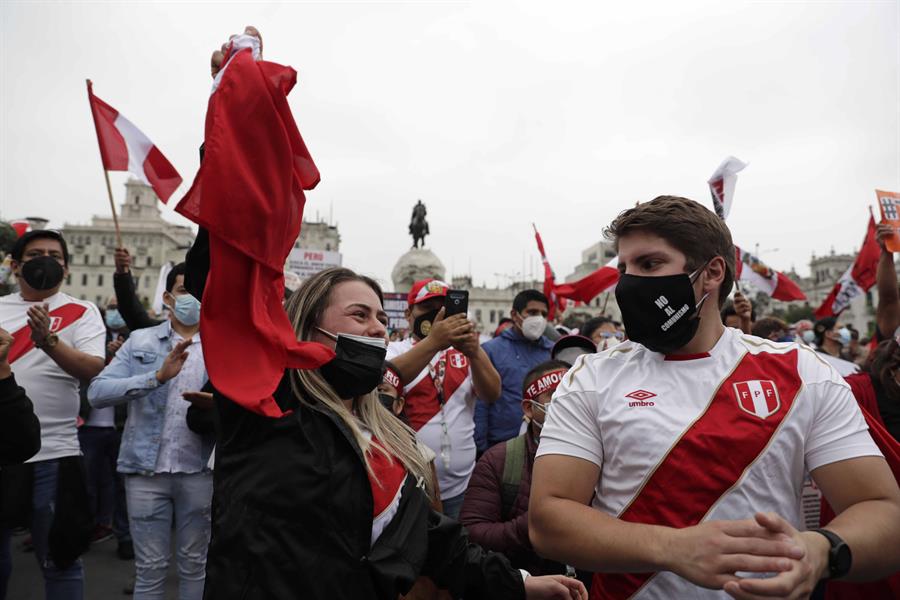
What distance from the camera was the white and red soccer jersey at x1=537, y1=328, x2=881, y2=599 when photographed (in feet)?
5.26

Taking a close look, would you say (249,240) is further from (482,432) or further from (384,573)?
(482,432)

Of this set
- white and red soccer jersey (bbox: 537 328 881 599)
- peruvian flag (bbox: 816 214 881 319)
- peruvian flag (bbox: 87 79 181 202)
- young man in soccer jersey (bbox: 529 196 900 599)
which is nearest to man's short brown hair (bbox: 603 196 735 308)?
young man in soccer jersey (bbox: 529 196 900 599)

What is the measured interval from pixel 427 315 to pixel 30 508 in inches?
111

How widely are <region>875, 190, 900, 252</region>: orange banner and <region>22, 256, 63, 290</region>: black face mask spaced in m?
6.45

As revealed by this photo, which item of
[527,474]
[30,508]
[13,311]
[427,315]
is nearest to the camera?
[527,474]

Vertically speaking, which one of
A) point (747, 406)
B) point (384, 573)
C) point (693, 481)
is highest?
point (747, 406)

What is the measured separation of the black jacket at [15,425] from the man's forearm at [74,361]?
0.96 m

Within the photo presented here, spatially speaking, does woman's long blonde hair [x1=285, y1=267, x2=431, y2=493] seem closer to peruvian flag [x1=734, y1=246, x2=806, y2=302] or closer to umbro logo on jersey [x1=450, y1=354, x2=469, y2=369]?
umbro logo on jersey [x1=450, y1=354, x2=469, y2=369]

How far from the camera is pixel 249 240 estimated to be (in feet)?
5.72

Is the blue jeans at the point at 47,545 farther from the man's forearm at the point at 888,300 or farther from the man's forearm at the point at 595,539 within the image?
the man's forearm at the point at 888,300

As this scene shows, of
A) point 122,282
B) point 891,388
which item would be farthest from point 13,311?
point 891,388

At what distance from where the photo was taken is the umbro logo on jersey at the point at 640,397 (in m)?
1.70

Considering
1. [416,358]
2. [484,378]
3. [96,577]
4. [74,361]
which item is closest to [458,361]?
[484,378]

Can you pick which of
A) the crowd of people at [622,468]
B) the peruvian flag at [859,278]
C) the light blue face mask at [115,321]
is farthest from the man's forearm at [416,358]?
the light blue face mask at [115,321]
